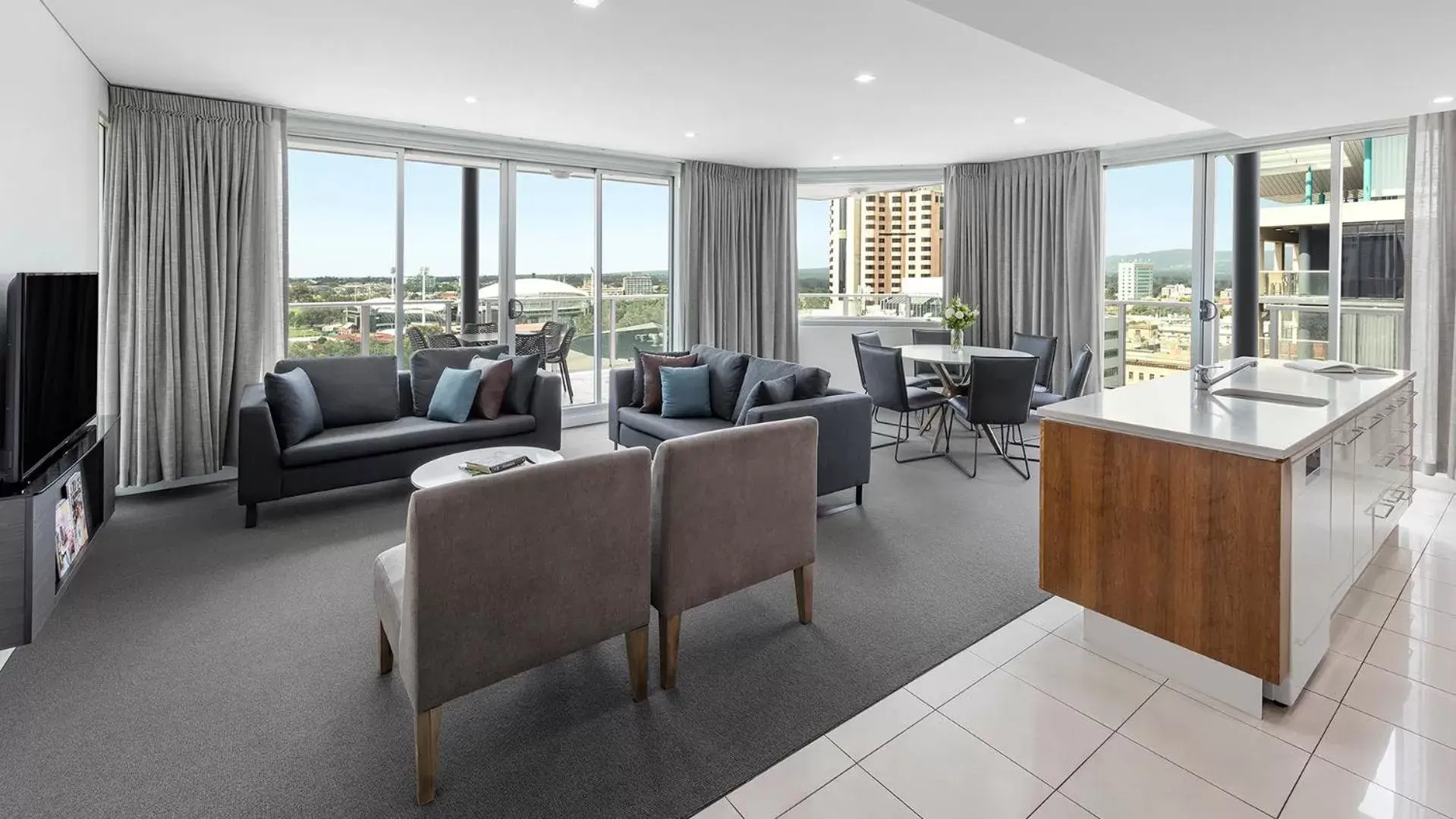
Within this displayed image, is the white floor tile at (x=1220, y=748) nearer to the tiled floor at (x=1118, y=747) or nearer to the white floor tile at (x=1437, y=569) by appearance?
the tiled floor at (x=1118, y=747)

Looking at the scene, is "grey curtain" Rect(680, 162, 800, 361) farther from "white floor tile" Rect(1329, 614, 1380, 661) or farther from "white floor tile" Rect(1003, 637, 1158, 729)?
"white floor tile" Rect(1329, 614, 1380, 661)

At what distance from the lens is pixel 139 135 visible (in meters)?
4.30

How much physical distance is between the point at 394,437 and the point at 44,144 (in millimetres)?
1990

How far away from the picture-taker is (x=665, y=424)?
180 inches

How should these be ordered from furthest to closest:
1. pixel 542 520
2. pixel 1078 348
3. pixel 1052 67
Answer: pixel 1078 348 < pixel 1052 67 < pixel 542 520

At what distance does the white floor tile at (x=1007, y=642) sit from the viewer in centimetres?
245

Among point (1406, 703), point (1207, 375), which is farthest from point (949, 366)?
point (1406, 703)

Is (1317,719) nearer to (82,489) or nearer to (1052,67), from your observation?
(1052,67)

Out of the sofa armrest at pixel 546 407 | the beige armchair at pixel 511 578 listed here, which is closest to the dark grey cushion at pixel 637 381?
the sofa armrest at pixel 546 407

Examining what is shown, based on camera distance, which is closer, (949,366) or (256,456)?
(256,456)

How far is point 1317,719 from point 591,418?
5.66 m

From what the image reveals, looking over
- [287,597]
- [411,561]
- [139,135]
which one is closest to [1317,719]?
[411,561]

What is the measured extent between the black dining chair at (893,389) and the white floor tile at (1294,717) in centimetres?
294

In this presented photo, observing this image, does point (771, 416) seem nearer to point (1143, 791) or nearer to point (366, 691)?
point (366, 691)
